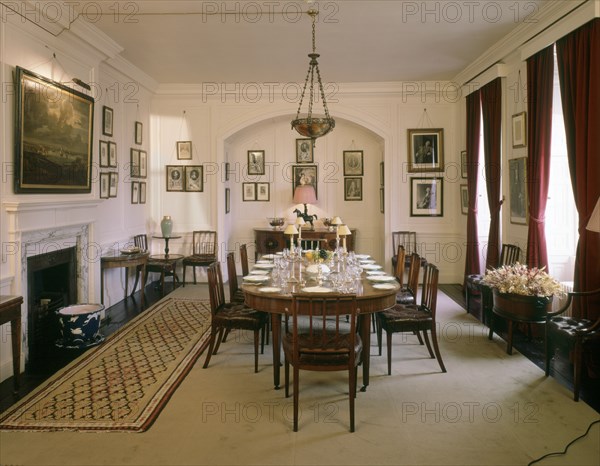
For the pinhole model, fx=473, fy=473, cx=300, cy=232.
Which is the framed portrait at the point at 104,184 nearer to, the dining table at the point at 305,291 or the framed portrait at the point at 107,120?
the framed portrait at the point at 107,120

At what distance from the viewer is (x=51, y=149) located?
4836mm

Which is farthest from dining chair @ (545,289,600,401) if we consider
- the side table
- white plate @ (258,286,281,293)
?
the side table

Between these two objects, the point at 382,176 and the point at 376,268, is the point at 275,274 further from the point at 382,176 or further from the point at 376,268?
the point at 382,176

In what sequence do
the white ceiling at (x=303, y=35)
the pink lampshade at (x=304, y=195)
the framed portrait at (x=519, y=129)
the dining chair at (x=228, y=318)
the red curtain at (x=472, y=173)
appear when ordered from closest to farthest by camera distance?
the dining chair at (x=228, y=318)
the white ceiling at (x=303, y=35)
the framed portrait at (x=519, y=129)
the red curtain at (x=472, y=173)
the pink lampshade at (x=304, y=195)

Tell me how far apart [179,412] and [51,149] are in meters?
3.04

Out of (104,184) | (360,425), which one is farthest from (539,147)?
(104,184)

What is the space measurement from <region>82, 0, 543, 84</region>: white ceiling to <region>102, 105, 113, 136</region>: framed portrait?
83 cm

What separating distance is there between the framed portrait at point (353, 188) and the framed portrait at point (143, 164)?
3796 millimetres

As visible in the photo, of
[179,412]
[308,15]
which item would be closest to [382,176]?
[308,15]

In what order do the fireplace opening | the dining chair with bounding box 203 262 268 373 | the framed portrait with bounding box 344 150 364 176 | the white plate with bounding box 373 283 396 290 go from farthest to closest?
the framed portrait with bounding box 344 150 364 176, the fireplace opening, the dining chair with bounding box 203 262 268 373, the white plate with bounding box 373 283 396 290

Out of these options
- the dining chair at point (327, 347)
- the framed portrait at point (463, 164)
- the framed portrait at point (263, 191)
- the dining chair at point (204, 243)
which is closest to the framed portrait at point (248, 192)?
the framed portrait at point (263, 191)

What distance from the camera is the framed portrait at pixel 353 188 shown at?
9453 millimetres

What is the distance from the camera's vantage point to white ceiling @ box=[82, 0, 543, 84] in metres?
5.06

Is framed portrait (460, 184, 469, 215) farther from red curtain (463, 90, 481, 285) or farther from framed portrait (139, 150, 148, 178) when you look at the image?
framed portrait (139, 150, 148, 178)
